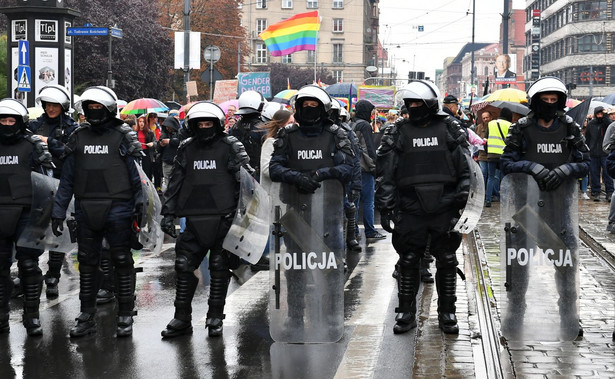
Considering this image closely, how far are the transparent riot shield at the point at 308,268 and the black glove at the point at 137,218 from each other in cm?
107

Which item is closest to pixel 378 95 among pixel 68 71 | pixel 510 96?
pixel 510 96

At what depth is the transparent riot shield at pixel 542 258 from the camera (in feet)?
23.0

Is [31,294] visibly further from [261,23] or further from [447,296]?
[261,23]

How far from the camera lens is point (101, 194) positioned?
735cm

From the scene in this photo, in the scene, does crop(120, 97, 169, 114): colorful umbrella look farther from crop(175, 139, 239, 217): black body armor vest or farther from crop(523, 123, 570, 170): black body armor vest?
crop(523, 123, 570, 170): black body armor vest

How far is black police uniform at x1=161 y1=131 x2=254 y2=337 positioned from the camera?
740 cm

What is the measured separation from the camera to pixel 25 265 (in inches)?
298

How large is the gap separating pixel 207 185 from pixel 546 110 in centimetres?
263

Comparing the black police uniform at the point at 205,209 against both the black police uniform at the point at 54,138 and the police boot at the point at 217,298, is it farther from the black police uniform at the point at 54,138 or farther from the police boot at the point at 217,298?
the black police uniform at the point at 54,138

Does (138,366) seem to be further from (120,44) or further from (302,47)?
(120,44)

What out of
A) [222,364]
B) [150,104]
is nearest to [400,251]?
[222,364]

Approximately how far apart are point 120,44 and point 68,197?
3875 centimetres

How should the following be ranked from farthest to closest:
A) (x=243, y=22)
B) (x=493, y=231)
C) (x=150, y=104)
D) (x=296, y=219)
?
1. (x=243, y=22)
2. (x=150, y=104)
3. (x=493, y=231)
4. (x=296, y=219)

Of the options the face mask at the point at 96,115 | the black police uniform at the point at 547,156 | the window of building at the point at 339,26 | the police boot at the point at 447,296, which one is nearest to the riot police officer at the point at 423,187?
the police boot at the point at 447,296
